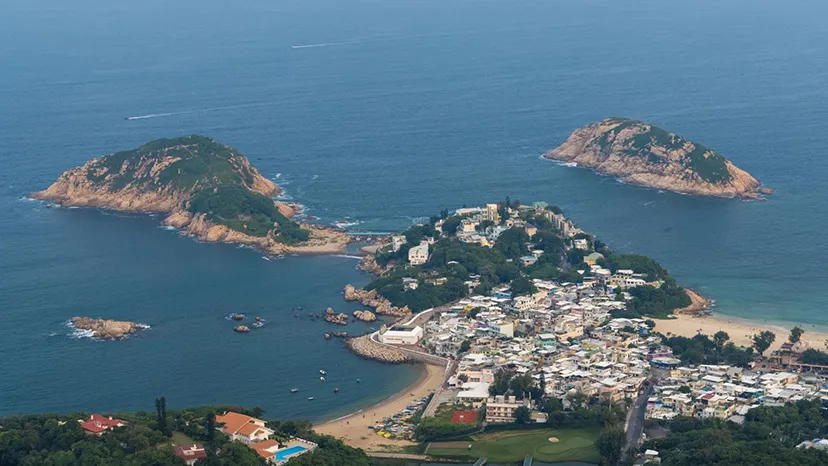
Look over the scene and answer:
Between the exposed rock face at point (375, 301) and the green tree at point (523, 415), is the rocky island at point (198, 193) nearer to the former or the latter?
the exposed rock face at point (375, 301)

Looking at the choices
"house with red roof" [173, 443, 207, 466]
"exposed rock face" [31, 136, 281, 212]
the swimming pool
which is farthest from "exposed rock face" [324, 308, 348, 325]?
"exposed rock face" [31, 136, 281, 212]

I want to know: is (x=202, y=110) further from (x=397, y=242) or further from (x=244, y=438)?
(x=244, y=438)

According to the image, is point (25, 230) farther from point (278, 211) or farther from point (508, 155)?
point (508, 155)

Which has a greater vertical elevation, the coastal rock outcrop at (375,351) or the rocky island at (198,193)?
the rocky island at (198,193)

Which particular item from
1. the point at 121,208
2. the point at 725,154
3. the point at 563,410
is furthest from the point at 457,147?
the point at 563,410

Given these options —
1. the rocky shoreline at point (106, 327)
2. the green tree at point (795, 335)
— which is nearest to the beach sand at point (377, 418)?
the rocky shoreline at point (106, 327)

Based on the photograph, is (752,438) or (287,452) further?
(752,438)

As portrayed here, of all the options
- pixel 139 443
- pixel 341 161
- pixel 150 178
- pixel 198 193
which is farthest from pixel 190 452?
pixel 341 161
